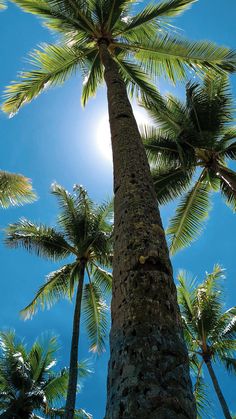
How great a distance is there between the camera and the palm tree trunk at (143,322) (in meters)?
2.04

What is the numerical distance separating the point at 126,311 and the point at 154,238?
30.3 inches

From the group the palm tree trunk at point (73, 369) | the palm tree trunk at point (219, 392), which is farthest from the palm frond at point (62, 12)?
the palm tree trunk at point (219, 392)

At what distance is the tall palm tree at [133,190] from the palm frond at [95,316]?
8493mm

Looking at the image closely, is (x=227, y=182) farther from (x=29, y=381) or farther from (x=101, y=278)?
(x=29, y=381)

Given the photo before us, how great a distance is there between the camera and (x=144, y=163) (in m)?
4.41

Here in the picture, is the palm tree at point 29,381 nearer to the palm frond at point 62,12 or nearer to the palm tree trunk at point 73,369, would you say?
the palm tree trunk at point 73,369

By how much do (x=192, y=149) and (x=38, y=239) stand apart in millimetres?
6744

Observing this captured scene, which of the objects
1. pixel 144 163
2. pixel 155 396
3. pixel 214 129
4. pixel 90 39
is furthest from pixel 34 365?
pixel 155 396

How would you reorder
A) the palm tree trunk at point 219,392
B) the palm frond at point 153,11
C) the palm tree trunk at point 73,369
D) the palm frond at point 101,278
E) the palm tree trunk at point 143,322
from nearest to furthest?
1. the palm tree trunk at point 143,322
2. the palm frond at point 153,11
3. the palm tree trunk at point 73,369
4. the palm tree trunk at point 219,392
5. the palm frond at point 101,278

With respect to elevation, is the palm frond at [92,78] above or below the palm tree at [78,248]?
above

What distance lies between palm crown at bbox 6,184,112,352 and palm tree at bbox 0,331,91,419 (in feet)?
10.3

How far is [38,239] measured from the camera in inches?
608

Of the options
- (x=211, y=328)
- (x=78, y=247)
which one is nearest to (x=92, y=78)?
(x=78, y=247)

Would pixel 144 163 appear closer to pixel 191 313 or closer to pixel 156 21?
pixel 156 21
